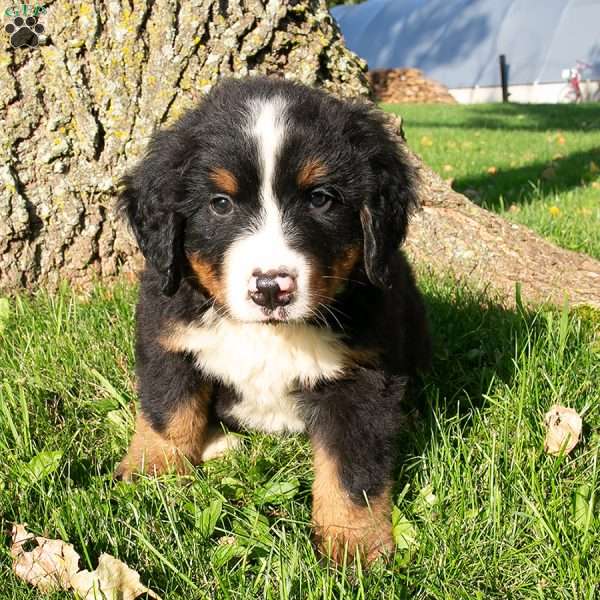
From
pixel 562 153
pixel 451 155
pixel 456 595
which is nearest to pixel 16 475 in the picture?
pixel 456 595

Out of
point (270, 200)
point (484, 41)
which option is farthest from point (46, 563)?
point (484, 41)

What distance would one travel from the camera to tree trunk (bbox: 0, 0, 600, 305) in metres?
3.61

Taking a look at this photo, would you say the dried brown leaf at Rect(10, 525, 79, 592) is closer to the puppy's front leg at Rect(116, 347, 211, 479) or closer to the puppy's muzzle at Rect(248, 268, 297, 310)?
the puppy's front leg at Rect(116, 347, 211, 479)

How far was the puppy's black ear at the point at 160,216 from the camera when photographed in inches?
93.6

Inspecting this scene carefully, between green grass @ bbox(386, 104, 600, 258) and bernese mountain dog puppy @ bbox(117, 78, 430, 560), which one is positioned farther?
green grass @ bbox(386, 104, 600, 258)

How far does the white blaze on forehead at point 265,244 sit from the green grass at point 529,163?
309 cm

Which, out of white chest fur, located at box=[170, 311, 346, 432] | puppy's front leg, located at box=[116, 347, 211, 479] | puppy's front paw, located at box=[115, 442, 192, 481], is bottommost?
puppy's front paw, located at box=[115, 442, 192, 481]

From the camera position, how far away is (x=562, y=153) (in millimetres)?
9781

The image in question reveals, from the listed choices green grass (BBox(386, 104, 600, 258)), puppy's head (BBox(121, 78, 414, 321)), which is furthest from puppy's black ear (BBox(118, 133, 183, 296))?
green grass (BBox(386, 104, 600, 258))

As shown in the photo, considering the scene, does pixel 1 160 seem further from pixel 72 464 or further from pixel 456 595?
pixel 456 595

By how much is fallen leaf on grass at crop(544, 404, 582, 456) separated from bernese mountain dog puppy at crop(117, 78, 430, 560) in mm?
520

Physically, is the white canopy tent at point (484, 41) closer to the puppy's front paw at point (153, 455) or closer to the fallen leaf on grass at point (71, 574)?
the puppy's front paw at point (153, 455)

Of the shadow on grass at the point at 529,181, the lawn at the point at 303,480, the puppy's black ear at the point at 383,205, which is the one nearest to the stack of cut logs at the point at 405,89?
the shadow on grass at the point at 529,181

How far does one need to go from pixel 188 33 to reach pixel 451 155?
642 centimetres
